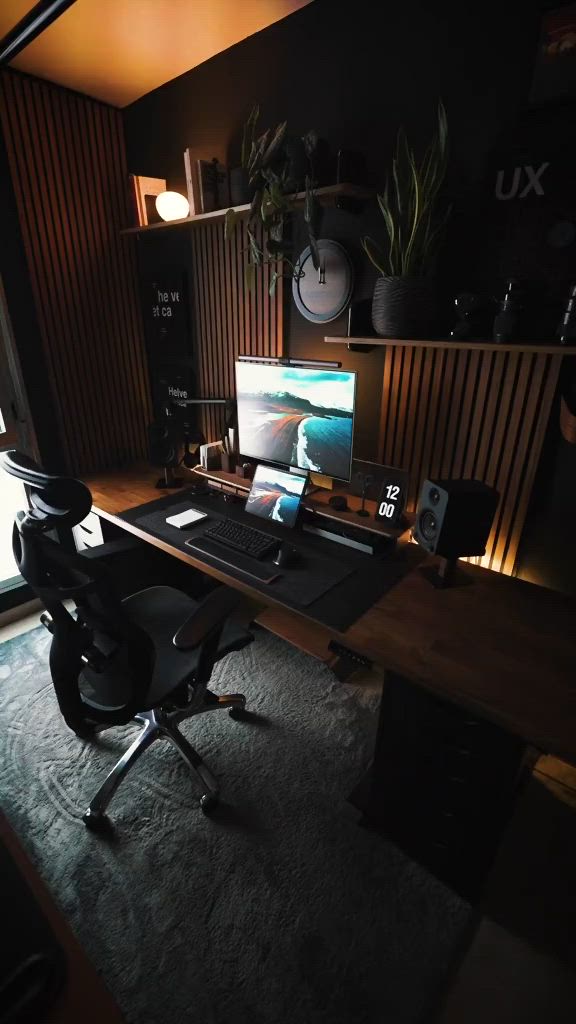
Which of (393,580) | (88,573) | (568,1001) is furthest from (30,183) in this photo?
(568,1001)

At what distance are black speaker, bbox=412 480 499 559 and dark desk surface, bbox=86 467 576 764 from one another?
0.16 metres

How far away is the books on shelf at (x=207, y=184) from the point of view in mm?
2133

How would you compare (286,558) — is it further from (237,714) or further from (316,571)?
(237,714)

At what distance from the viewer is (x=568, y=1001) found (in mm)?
→ 1289

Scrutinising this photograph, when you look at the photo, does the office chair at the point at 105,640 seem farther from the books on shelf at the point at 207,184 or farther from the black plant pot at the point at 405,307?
the books on shelf at the point at 207,184

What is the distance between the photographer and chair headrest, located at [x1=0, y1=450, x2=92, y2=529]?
1271mm

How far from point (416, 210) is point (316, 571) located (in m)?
1.25

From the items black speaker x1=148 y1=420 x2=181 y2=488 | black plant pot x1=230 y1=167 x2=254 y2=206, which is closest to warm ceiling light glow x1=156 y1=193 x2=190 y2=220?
black plant pot x1=230 y1=167 x2=254 y2=206

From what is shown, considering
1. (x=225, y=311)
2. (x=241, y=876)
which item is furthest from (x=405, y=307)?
(x=241, y=876)

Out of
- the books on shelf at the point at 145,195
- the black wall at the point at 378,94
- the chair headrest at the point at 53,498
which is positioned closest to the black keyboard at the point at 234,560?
the chair headrest at the point at 53,498

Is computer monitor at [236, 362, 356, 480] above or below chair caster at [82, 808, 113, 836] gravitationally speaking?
above

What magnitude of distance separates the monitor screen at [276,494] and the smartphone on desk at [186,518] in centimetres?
23

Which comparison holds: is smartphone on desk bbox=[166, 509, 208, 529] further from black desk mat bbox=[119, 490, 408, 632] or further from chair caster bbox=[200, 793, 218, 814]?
chair caster bbox=[200, 793, 218, 814]

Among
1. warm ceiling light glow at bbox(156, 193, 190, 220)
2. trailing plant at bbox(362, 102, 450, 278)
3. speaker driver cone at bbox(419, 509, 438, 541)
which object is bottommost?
speaker driver cone at bbox(419, 509, 438, 541)
